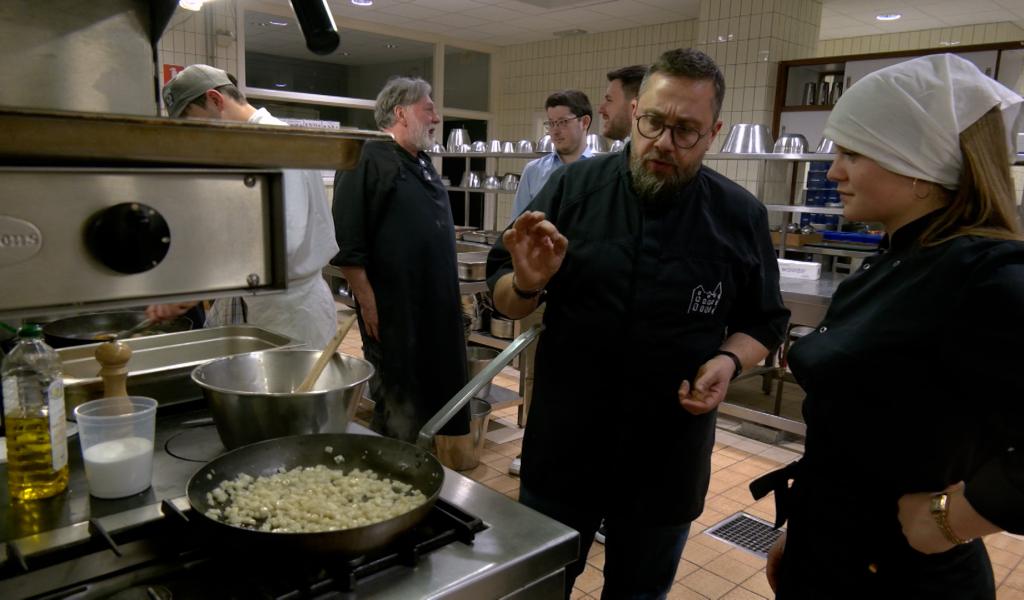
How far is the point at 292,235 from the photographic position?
2281 mm

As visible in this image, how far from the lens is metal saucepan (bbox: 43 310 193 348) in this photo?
6.35ft

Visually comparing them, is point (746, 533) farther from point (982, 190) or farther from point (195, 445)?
point (195, 445)

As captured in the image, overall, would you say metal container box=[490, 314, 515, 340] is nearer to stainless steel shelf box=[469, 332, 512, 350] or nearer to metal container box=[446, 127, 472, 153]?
stainless steel shelf box=[469, 332, 512, 350]

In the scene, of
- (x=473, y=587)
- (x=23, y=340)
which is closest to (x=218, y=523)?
(x=473, y=587)

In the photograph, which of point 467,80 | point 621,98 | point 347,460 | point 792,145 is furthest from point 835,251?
point 467,80

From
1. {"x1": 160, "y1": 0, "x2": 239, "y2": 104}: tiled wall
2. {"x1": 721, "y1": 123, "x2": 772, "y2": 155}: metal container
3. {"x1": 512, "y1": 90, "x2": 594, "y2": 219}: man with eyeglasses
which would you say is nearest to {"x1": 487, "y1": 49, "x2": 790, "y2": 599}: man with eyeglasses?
{"x1": 512, "y1": 90, "x2": 594, "y2": 219}: man with eyeglasses

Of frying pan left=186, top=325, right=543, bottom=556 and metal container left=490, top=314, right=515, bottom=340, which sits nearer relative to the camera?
frying pan left=186, top=325, right=543, bottom=556

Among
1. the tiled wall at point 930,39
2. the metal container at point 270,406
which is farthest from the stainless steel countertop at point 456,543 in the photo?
the tiled wall at point 930,39

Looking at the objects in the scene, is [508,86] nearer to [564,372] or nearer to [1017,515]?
[564,372]

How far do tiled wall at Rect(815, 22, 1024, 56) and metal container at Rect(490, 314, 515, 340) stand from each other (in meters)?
5.75

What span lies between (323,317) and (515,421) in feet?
5.94

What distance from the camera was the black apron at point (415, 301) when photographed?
2.83 metres

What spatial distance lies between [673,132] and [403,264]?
1.55m

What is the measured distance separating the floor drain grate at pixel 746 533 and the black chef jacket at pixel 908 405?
1532mm
